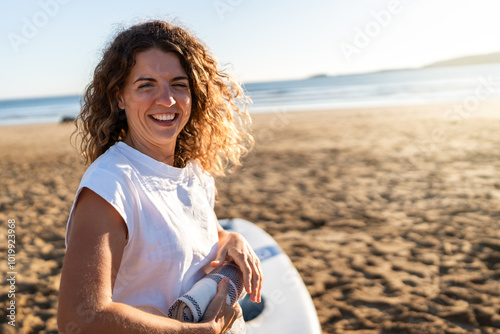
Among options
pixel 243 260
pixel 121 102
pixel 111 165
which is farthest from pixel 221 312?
pixel 121 102

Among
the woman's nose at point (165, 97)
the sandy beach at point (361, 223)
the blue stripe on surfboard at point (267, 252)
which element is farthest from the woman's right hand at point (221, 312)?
the sandy beach at point (361, 223)

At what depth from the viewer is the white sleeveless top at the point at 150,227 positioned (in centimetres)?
110

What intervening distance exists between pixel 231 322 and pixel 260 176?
545 centimetres

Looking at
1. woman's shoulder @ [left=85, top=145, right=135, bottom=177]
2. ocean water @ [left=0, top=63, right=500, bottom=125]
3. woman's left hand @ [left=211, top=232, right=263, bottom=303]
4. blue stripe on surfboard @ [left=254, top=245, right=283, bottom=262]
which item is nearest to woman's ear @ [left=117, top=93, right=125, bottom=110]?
woman's shoulder @ [left=85, top=145, right=135, bottom=177]

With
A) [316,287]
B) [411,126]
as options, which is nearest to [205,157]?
[316,287]

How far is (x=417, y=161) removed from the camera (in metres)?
7.17

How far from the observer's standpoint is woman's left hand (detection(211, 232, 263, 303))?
1.46 meters

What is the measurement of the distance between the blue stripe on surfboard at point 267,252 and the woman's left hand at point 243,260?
50.7 inches

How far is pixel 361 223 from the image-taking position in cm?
451

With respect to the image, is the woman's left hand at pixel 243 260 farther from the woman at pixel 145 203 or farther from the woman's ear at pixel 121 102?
the woman's ear at pixel 121 102

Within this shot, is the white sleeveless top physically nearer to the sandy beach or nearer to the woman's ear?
the woman's ear

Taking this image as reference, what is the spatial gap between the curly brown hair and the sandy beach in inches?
69.5

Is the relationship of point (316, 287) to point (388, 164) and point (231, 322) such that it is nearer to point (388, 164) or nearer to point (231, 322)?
point (231, 322)

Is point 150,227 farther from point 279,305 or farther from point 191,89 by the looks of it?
point 279,305
